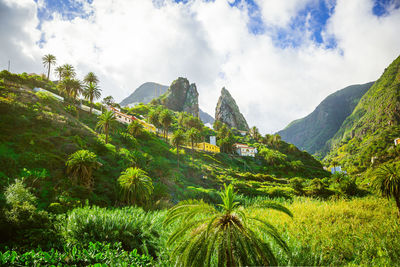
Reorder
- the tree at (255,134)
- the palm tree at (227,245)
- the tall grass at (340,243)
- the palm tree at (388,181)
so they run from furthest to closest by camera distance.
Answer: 1. the tree at (255,134)
2. the palm tree at (388,181)
3. the tall grass at (340,243)
4. the palm tree at (227,245)

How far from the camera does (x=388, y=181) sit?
15.8 meters

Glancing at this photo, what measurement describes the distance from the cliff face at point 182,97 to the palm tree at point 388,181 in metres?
159

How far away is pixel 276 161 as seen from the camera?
281 ft

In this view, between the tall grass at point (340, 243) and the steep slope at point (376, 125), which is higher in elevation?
the steep slope at point (376, 125)

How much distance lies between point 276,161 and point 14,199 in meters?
87.4

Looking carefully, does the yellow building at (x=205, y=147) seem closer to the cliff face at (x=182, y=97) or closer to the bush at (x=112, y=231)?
the bush at (x=112, y=231)

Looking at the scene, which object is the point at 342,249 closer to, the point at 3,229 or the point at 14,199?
the point at 3,229

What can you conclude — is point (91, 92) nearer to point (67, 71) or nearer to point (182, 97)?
point (67, 71)

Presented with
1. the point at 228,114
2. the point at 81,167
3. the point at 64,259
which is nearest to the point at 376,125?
the point at 228,114

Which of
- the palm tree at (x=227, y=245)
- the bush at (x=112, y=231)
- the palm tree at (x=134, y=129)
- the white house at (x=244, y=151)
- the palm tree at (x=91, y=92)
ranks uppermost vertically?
the palm tree at (x=91, y=92)

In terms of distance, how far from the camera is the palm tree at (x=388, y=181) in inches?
601

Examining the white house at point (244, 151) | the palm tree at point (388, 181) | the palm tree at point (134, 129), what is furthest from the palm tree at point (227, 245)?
the white house at point (244, 151)

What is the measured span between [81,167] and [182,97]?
161276mm

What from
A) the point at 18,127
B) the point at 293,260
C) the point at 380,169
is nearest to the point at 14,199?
the point at 18,127
